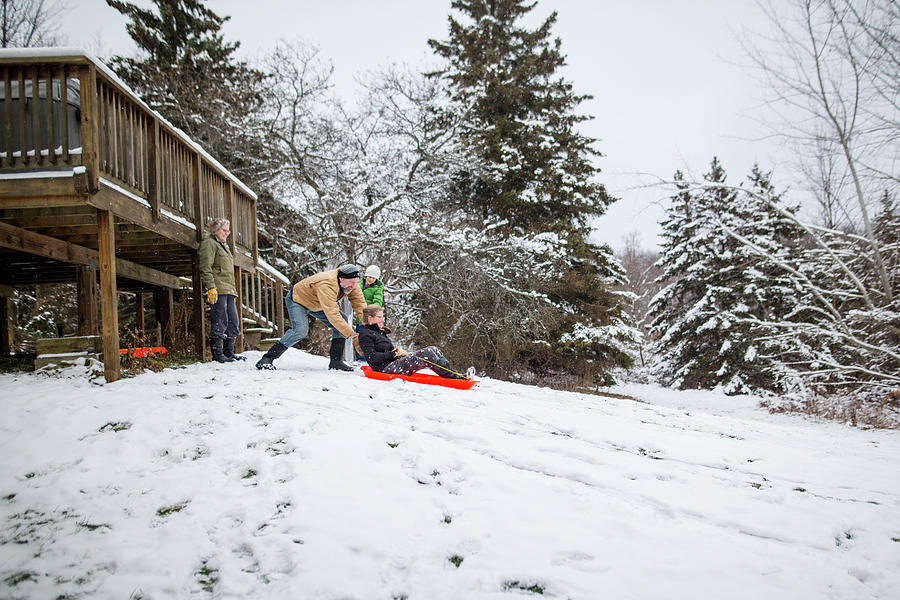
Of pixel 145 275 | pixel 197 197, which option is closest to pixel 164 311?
pixel 145 275

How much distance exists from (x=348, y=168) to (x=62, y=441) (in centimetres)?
1232

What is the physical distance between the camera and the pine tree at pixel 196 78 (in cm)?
1336

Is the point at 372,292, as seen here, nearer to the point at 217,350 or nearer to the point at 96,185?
the point at 217,350

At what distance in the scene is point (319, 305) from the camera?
6.53m

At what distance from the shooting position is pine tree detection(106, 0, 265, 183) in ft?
43.8

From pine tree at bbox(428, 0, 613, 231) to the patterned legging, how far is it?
950cm

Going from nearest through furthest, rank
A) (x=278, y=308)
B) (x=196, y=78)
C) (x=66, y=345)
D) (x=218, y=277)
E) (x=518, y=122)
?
(x=66, y=345), (x=218, y=277), (x=278, y=308), (x=196, y=78), (x=518, y=122)

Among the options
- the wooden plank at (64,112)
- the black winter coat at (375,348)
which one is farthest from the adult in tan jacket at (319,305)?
the wooden plank at (64,112)

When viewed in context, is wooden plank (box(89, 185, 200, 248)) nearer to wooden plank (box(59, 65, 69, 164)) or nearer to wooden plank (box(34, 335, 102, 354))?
wooden plank (box(59, 65, 69, 164))

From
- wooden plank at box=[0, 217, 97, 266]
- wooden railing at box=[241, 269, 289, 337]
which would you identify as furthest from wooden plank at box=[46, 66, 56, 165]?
wooden railing at box=[241, 269, 289, 337]

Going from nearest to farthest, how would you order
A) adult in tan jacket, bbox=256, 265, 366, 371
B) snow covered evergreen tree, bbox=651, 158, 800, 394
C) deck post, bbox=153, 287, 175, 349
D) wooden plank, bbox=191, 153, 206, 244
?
adult in tan jacket, bbox=256, 265, 366, 371 < wooden plank, bbox=191, 153, 206, 244 < deck post, bbox=153, 287, 175, 349 < snow covered evergreen tree, bbox=651, 158, 800, 394

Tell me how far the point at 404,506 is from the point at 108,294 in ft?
12.9

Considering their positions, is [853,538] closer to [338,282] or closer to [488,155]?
[338,282]

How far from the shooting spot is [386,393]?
502 centimetres
